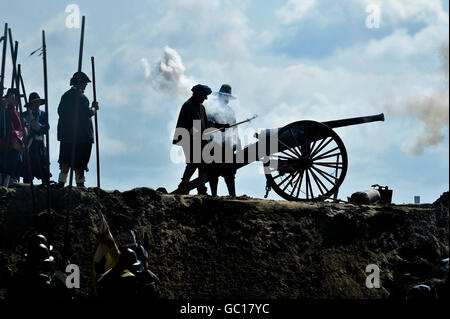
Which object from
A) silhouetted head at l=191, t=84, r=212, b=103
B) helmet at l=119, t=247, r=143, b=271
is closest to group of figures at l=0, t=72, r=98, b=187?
silhouetted head at l=191, t=84, r=212, b=103

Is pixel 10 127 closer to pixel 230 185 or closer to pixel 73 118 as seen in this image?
pixel 73 118

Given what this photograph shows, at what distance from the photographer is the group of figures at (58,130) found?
1530 cm

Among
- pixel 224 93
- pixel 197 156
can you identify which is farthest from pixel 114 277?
pixel 224 93

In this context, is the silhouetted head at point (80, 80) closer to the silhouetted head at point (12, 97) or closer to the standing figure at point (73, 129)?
the standing figure at point (73, 129)

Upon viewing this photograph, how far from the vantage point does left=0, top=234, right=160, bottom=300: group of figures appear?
476 inches

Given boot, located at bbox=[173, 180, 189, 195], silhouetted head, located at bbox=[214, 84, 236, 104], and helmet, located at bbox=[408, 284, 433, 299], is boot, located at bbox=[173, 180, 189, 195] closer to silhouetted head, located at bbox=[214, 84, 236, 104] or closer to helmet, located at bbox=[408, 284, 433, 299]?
silhouetted head, located at bbox=[214, 84, 236, 104]

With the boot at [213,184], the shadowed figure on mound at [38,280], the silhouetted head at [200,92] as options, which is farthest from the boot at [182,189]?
the shadowed figure on mound at [38,280]

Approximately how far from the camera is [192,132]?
642 inches
